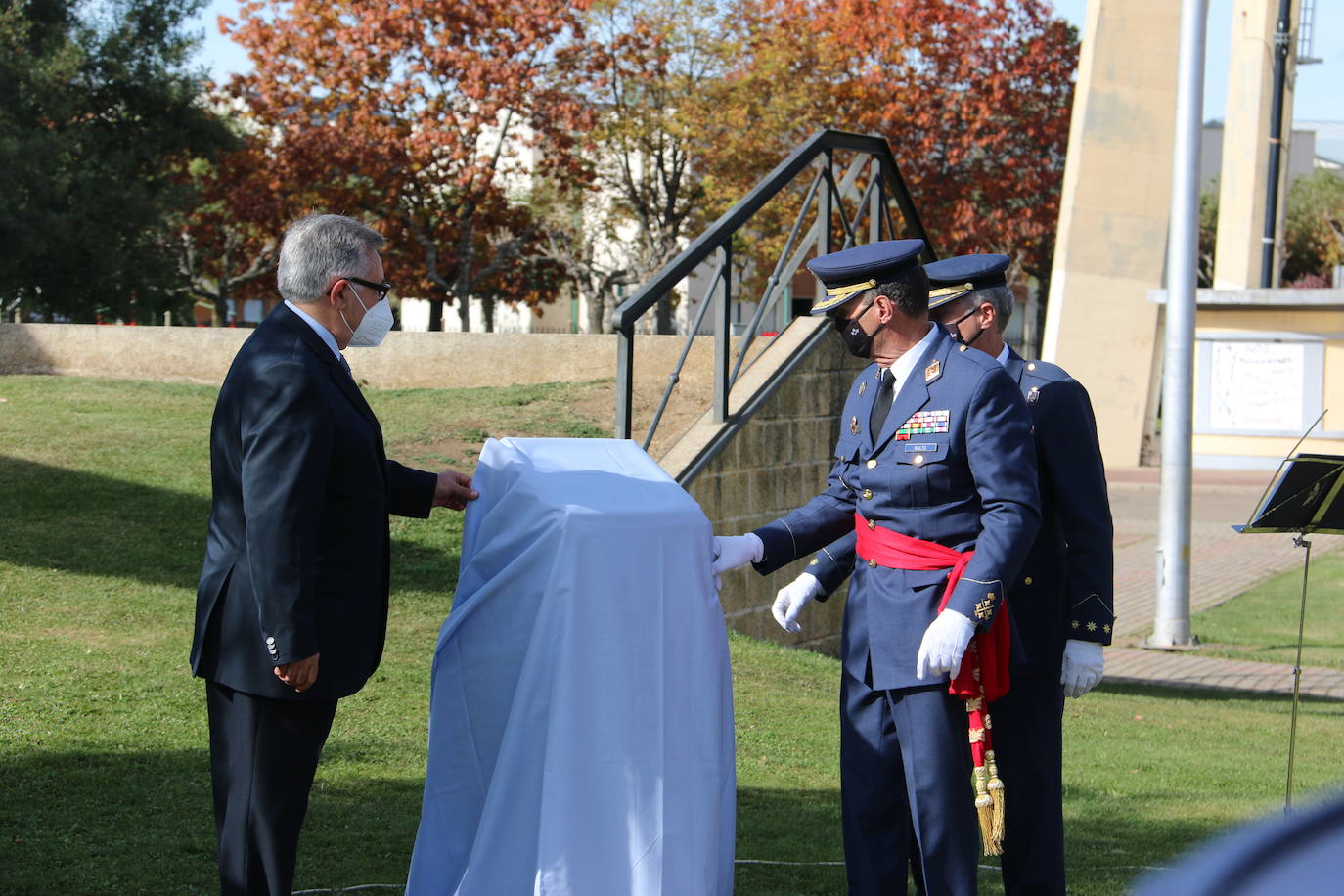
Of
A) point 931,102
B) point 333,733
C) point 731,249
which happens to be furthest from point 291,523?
point 931,102

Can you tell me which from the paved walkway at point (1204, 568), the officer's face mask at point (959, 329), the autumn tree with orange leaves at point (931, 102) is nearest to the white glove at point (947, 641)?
the officer's face mask at point (959, 329)

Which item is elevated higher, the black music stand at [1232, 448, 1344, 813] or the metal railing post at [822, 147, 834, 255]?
the metal railing post at [822, 147, 834, 255]

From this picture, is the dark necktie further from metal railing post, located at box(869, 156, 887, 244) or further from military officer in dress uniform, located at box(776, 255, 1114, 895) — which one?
metal railing post, located at box(869, 156, 887, 244)

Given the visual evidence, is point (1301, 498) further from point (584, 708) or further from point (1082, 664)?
point (584, 708)

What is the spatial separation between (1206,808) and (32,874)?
459cm

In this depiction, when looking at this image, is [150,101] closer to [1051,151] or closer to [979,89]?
[979,89]

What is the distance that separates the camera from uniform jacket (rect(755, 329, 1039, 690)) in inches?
142

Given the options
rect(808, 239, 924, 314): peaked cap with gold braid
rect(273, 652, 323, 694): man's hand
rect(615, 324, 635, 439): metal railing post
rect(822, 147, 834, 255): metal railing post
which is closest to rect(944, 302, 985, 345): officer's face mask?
rect(808, 239, 924, 314): peaked cap with gold braid

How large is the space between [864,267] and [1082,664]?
127 centimetres

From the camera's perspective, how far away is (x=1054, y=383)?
4.25 meters

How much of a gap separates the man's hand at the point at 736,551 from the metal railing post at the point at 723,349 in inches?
172

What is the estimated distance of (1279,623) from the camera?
1262 cm

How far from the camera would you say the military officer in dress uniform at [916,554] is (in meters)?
3.63

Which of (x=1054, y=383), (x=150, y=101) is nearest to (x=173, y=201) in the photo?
(x=150, y=101)
